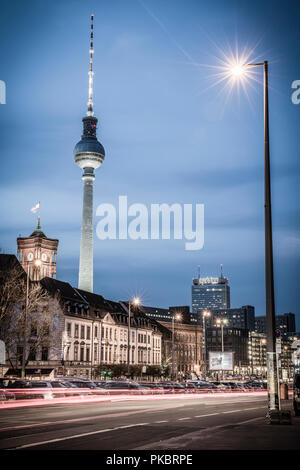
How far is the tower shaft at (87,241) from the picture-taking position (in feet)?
568

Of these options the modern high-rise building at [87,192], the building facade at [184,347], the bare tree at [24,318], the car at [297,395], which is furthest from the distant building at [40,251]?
the car at [297,395]

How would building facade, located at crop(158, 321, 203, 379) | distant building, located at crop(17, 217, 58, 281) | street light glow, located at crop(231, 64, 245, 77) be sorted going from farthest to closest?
distant building, located at crop(17, 217, 58, 281) → building facade, located at crop(158, 321, 203, 379) → street light glow, located at crop(231, 64, 245, 77)

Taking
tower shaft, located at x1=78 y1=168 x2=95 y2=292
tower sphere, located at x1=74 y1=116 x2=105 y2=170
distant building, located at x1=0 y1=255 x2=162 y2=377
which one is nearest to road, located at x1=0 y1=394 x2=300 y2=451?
distant building, located at x1=0 y1=255 x2=162 y2=377

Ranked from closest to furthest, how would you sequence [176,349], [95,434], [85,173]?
[95,434]
[176,349]
[85,173]

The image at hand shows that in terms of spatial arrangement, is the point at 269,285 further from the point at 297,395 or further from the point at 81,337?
the point at 81,337

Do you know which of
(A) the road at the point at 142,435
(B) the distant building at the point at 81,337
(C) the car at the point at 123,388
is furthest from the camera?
(B) the distant building at the point at 81,337

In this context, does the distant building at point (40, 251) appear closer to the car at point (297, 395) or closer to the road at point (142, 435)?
the car at point (297, 395)

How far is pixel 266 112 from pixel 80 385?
102 feet

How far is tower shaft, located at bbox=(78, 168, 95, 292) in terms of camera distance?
17300cm

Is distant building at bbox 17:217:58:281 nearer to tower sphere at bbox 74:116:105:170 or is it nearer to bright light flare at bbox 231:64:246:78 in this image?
tower sphere at bbox 74:116:105:170

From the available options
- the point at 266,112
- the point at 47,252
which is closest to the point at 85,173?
the point at 47,252
